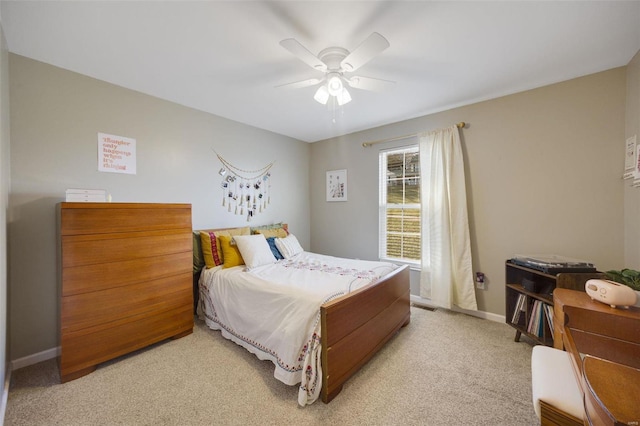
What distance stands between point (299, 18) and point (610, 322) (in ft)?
7.80

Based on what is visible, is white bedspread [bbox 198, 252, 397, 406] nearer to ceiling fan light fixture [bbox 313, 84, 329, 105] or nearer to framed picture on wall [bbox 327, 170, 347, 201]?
framed picture on wall [bbox 327, 170, 347, 201]

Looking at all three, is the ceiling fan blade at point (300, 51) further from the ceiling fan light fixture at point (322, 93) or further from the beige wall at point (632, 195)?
the beige wall at point (632, 195)

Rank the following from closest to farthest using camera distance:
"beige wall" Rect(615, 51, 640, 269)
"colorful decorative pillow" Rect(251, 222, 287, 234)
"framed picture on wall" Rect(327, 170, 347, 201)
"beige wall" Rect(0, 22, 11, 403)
→ "beige wall" Rect(0, 22, 11, 403)
"beige wall" Rect(615, 51, 640, 269)
"colorful decorative pillow" Rect(251, 222, 287, 234)
"framed picture on wall" Rect(327, 170, 347, 201)

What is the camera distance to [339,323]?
1.67 m

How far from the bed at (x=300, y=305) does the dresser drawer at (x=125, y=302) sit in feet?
1.00

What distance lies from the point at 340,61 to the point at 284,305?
188cm

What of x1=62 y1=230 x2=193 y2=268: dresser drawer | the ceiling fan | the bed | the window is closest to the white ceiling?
the ceiling fan

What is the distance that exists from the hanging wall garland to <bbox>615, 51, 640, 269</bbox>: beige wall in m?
3.70

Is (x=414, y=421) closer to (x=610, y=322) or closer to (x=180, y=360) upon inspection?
(x=610, y=322)

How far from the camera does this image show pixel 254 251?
270 cm

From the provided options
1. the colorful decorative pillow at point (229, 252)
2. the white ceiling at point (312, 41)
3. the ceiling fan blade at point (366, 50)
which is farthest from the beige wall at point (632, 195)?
the colorful decorative pillow at point (229, 252)

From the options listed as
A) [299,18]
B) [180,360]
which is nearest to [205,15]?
[299,18]

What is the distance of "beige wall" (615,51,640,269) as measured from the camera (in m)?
1.90

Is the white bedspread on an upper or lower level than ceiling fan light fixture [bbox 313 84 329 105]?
lower
